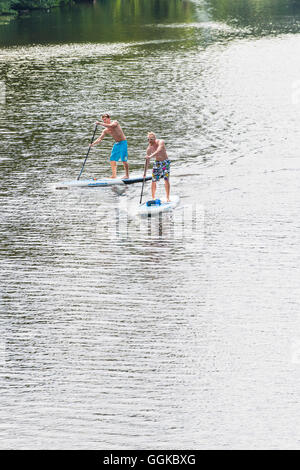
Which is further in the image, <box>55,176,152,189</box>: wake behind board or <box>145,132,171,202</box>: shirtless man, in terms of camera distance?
<box>55,176,152,189</box>: wake behind board

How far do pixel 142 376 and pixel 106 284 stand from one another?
3.44 meters

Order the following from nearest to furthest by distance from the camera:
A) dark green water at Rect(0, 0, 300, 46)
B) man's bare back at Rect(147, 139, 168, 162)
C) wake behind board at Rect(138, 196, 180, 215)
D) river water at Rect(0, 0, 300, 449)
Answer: river water at Rect(0, 0, 300, 449) → man's bare back at Rect(147, 139, 168, 162) → wake behind board at Rect(138, 196, 180, 215) → dark green water at Rect(0, 0, 300, 46)

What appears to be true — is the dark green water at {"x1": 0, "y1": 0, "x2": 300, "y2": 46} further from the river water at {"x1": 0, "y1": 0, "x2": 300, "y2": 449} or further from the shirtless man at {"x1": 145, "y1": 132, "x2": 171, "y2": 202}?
the shirtless man at {"x1": 145, "y1": 132, "x2": 171, "y2": 202}

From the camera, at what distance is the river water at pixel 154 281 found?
982cm

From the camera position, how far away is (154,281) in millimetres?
13875

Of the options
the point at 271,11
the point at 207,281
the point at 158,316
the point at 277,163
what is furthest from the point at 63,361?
the point at 271,11

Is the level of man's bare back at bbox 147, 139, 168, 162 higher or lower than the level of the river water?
higher

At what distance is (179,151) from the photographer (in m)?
23.7

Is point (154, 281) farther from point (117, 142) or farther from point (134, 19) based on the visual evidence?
point (134, 19)

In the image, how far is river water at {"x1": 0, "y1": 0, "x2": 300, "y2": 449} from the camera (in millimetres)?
9820

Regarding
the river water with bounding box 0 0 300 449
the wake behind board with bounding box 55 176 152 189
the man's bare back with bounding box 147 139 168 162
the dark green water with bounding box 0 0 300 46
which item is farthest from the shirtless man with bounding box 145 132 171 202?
the dark green water with bounding box 0 0 300 46

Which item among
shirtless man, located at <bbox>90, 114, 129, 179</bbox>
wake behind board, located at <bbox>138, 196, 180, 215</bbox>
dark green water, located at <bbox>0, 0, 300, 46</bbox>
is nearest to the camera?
wake behind board, located at <bbox>138, 196, 180, 215</bbox>

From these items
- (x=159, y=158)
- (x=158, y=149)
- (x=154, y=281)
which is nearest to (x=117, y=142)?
(x=159, y=158)

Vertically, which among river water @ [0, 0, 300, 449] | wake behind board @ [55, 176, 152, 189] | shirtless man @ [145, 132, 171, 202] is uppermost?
shirtless man @ [145, 132, 171, 202]
